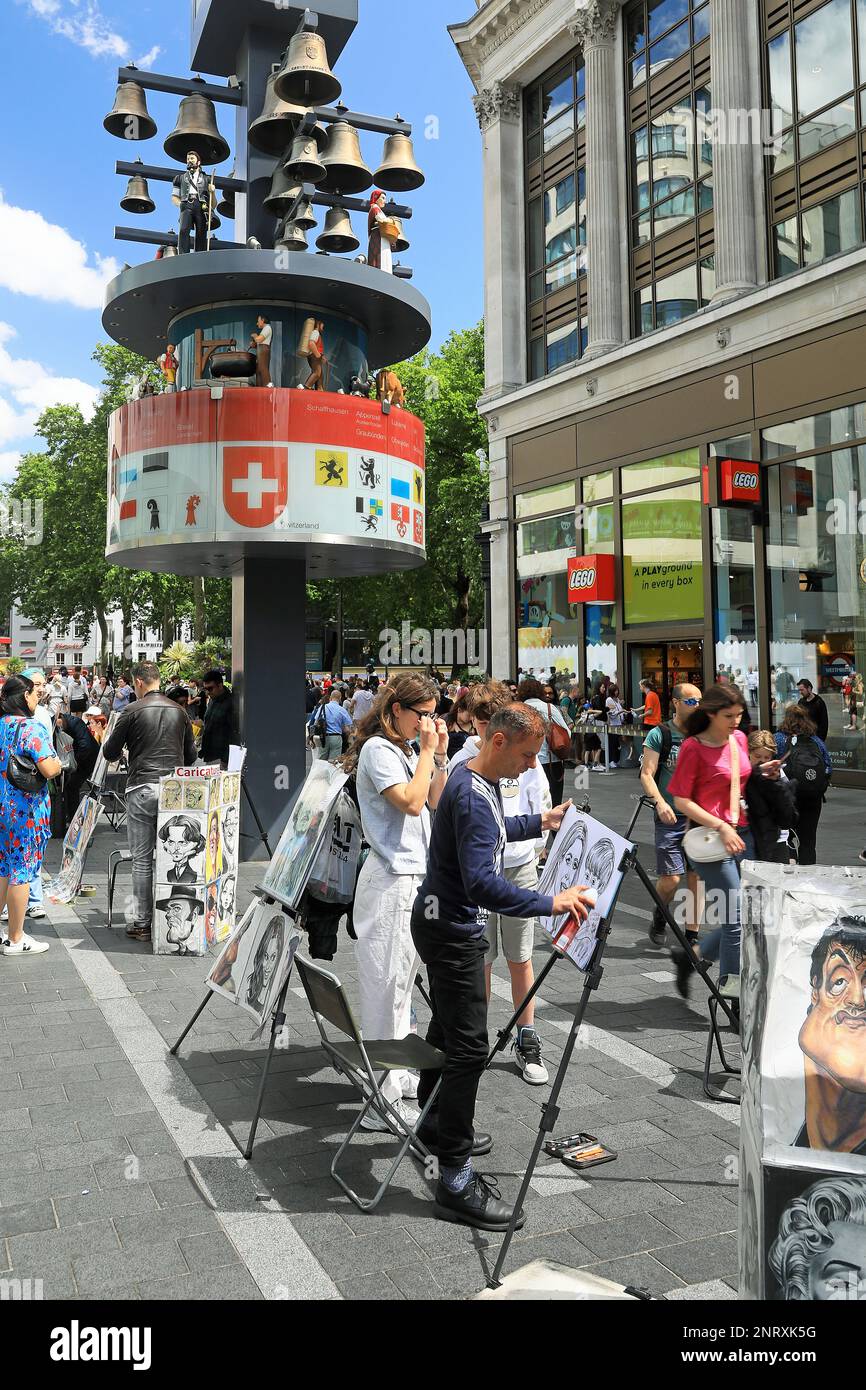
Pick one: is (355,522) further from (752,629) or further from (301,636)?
(752,629)

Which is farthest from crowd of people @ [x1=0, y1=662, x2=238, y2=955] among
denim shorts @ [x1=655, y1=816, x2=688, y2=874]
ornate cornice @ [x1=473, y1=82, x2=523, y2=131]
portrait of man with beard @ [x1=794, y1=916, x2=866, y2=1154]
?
ornate cornice @ [x1=473, y1=82, x2=523, y2=131]

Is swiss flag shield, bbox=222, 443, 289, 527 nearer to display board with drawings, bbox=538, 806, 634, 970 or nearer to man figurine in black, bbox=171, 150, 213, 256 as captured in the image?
man figurine in black, bbox=171, 150, 213, 256

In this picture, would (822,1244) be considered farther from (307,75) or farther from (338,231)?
(338,231)

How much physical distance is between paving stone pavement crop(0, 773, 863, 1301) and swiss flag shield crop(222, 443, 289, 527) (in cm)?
552

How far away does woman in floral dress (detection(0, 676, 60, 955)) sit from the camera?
25.1 ft

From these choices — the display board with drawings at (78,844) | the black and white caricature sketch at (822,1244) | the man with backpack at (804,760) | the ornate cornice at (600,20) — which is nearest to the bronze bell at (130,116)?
the display board with drawings at (78,844)

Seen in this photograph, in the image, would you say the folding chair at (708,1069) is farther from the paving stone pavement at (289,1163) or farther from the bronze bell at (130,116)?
the bronze bell at (130,116)

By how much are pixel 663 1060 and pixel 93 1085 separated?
3015mm

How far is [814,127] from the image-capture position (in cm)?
1911

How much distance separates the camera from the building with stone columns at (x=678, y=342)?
18516 mm

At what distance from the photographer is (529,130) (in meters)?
28.8
